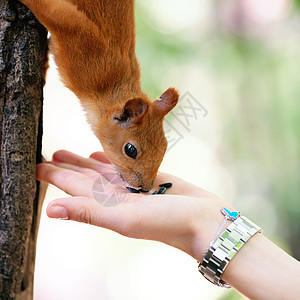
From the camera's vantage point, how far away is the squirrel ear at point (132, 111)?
1166mm

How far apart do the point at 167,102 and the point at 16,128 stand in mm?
470

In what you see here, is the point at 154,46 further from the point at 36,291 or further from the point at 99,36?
the point at 36,291

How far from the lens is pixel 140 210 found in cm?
100

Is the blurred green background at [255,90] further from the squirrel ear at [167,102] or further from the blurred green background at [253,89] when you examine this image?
the squirrel ear at [167,102]

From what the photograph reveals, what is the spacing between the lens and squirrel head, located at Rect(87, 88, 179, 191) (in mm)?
1194

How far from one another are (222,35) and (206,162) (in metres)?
0.80

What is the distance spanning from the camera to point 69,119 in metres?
2.24

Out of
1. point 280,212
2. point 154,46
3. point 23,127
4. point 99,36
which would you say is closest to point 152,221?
point 23,127

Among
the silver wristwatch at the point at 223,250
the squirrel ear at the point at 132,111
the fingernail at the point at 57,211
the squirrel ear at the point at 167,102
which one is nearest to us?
the fingernail at the point at 57,211

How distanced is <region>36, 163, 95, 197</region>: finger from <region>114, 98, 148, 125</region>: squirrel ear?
21 cm

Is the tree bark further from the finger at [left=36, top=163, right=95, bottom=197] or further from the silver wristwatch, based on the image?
the silver wristwatch

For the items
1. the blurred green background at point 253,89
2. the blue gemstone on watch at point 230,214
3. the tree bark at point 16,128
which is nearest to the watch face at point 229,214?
the blue gemstone on watch at point 230,214

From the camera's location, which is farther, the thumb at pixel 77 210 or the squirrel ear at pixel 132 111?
the squirrel ear at pixel 132 111

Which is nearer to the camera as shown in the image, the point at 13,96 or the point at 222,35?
the point at 13,96
